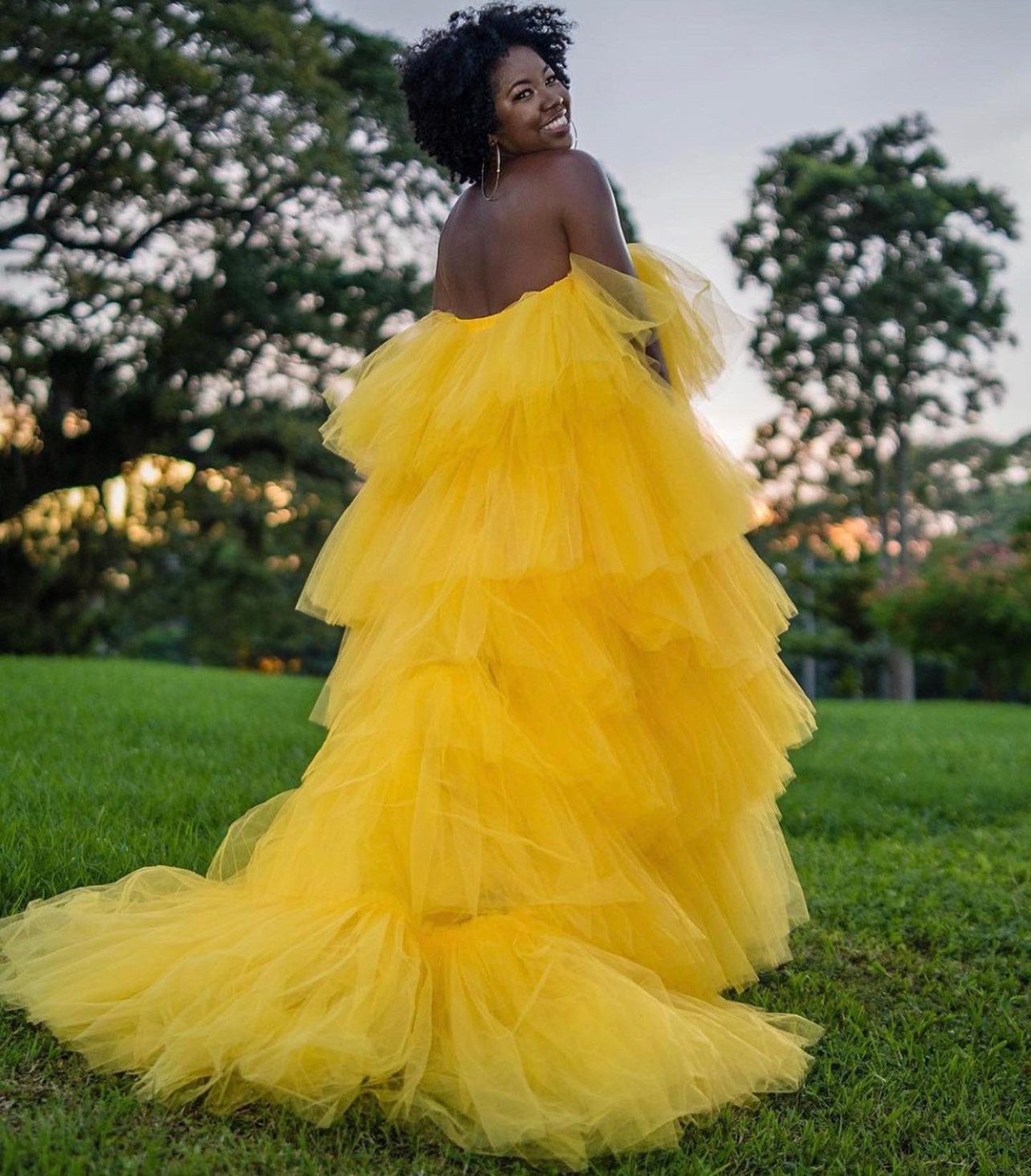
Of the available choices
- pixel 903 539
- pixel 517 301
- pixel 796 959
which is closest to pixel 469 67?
pixel 517 301

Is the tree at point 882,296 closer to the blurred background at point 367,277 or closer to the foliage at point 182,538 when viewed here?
the blurred background at point 367,277

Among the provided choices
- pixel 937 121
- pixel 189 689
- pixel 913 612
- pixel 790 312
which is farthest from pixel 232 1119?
pixel 937 121

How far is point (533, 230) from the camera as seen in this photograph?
114 inches

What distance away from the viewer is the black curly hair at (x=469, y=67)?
3037mm

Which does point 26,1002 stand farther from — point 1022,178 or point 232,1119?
point 1022,178

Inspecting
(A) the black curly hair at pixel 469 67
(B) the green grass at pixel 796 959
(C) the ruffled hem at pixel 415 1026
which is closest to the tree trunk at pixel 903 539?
(B) the green grass at pixel 796 959

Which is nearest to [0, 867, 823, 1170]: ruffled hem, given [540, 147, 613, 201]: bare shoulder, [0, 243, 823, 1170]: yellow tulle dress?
[0, 243, 823, 1170]: yellow tulle dress

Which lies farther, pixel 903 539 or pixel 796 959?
pixel 903 539

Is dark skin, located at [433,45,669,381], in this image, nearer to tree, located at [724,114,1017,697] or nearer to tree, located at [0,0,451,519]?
tree, located at [0,0,451,519]

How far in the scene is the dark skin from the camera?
113 inches

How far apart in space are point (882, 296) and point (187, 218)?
615 inches

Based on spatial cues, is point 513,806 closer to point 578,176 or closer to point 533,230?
point 533,230

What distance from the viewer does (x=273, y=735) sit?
23.5ft

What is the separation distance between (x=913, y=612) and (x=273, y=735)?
1008 centimetres
